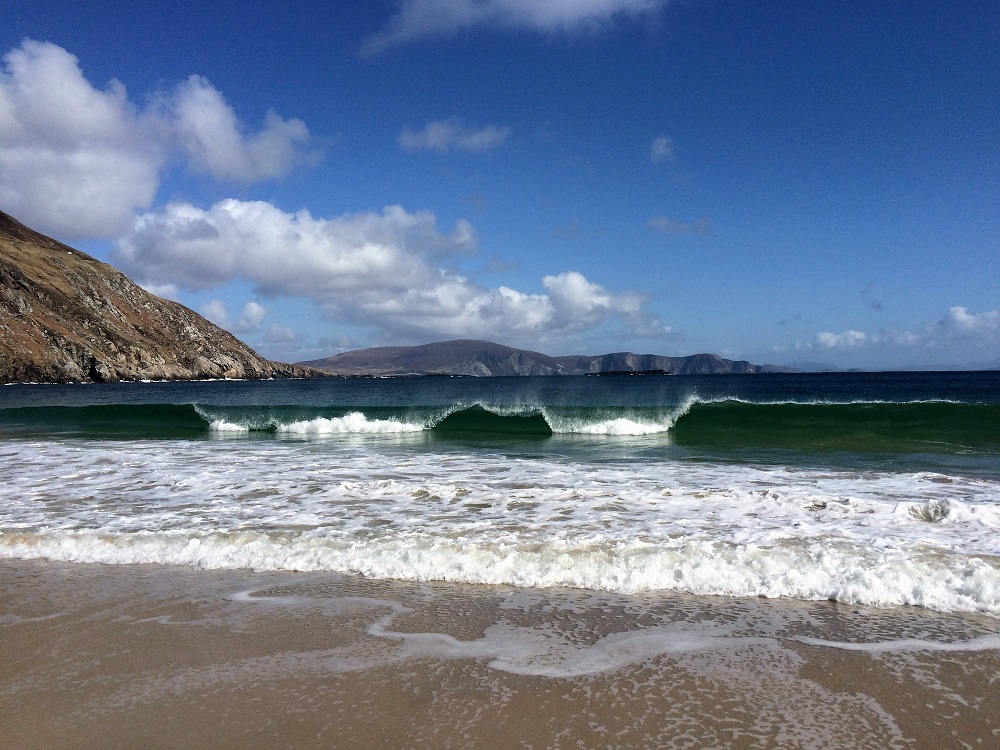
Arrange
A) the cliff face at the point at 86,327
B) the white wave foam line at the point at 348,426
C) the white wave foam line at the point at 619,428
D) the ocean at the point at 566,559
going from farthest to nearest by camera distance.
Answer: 1. the cliff face at the point at 86,327
2. the white wave foam line at the point at 348,426
3. the white wave foam line at the point at 619,428
4. the ocean at the point at 566,559

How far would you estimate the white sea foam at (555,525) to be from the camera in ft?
16.1

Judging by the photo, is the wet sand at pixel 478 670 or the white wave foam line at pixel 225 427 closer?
the wet sand at pixel 478 670

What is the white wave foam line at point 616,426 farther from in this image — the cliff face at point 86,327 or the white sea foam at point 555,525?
the cliff face at point 86,327

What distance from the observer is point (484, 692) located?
3156mm

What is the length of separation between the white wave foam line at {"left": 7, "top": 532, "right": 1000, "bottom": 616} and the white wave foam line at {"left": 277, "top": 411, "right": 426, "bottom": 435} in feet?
54.2

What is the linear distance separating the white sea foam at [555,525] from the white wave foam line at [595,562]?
18 millimetres

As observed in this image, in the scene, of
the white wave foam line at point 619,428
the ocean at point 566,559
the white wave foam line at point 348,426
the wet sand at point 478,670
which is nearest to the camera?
the wet sand at point 478,670

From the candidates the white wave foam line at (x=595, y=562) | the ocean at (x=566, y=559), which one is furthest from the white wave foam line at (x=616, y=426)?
the white wave foam line at (x=595, y=562)

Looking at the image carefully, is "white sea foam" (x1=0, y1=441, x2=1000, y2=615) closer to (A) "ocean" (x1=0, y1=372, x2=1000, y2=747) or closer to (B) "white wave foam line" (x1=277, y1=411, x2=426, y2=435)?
(A) "ocean" (x1=0, y1=372, x2=1000, y2=747)

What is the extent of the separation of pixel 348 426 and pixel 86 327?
303 ft

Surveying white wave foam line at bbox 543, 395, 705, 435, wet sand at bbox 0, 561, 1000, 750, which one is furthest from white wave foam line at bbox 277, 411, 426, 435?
wet sand at bbox 0, 561, 1000, 750

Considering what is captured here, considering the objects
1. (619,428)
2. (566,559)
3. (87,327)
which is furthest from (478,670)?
(87,327)

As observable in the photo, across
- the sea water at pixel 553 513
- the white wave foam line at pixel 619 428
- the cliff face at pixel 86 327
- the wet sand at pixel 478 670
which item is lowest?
the white wave foam line at pixel 619 428

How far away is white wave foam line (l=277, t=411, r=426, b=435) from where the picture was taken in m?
23.3
